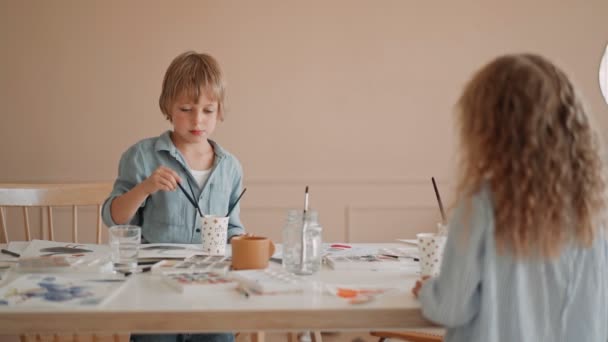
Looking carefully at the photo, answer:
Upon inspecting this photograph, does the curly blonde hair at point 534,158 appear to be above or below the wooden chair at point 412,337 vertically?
above

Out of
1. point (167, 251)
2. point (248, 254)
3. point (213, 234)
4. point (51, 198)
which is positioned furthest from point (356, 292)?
point (51, 198)

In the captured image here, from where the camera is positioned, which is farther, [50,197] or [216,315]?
[50,197]

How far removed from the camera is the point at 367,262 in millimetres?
1565

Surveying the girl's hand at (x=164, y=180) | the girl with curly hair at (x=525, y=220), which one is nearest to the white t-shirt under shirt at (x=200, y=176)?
the girl's hand at (x=164, y=180)

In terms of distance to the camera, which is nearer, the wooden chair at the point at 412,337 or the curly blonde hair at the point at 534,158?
the curly blonde hair at the point at 534,158

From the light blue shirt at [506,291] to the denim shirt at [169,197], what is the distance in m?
0.95

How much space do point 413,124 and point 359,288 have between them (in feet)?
7.87

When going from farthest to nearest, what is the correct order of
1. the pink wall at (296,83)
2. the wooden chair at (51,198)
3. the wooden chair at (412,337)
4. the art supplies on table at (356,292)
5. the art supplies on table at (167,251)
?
the pink wall at (296,83) → the wooden chair at (51,198) → the wooden chair at (412,337) → the art supplies on table at (167,251) → the art supplies on table at (356,292)

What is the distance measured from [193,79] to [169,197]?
354 mm

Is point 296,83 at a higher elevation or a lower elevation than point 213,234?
higher

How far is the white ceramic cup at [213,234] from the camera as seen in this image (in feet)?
5.34

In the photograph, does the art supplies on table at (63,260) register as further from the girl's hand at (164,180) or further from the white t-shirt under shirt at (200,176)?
the white t-shirt under shirt at (200,176)

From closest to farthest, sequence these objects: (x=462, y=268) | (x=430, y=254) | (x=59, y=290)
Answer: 1. (x=462, y=268)
2. (x=59, y=290)
3. (x=430, y=254)

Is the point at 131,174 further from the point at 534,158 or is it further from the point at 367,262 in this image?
the point at 534,158
